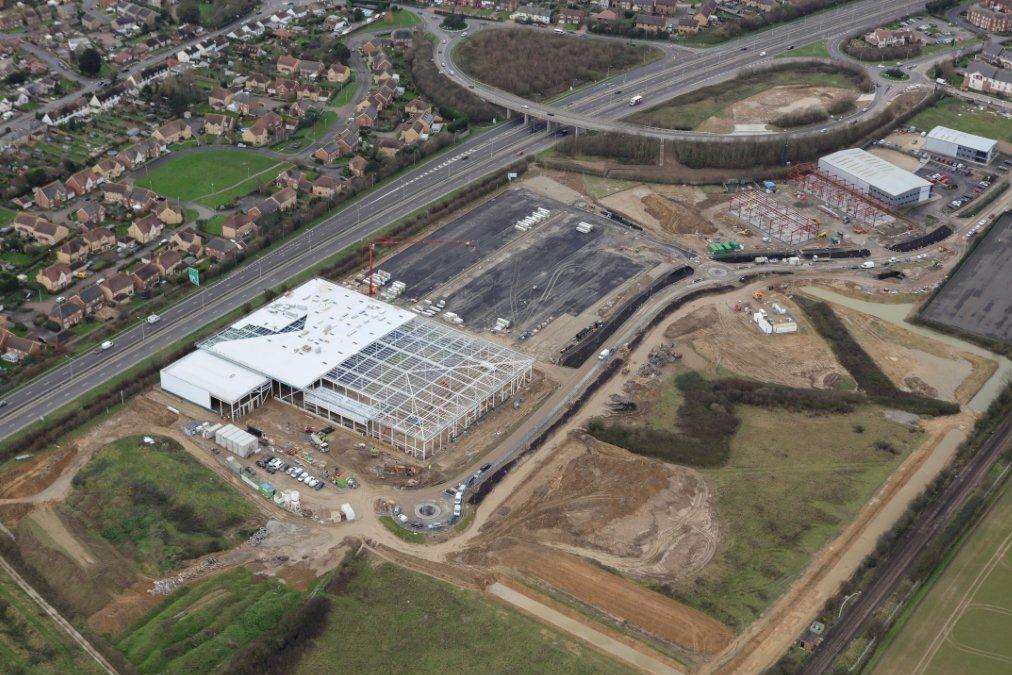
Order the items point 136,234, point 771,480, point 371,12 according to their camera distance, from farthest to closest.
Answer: point 371,12 → point 136,234 → point 771,480

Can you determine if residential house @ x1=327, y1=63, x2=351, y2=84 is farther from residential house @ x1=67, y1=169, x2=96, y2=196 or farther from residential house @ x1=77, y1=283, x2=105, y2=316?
residential house @ x1=77, y1=283, x2=105, y2=316

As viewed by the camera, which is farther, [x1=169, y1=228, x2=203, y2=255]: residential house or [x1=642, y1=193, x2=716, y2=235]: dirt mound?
[x1=642, y1=193, x2=716, y2=235]: dirt mound

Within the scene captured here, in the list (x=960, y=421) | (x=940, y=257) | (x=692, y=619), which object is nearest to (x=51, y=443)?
(x=692, y=619)

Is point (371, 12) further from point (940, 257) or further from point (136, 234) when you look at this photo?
point (940, 257)

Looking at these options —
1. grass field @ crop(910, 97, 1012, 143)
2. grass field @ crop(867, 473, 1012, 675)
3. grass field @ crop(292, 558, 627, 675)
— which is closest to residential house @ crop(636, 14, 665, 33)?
grass field @ crop(910, 97, 1012, 143)

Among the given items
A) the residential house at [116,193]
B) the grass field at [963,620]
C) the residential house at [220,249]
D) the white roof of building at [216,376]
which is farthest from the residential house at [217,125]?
the grass field at [963,620]

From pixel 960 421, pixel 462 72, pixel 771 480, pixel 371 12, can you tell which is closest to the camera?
pixel 771 480

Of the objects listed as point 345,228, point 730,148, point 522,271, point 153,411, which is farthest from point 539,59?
point 153,411
